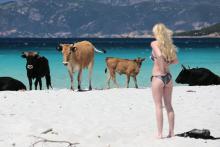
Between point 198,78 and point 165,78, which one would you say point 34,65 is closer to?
point 198,78

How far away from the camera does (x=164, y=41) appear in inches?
409

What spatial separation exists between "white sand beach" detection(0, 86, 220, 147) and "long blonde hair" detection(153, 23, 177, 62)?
4.97 ft

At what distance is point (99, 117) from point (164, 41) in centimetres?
374

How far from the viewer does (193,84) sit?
77.9 ft

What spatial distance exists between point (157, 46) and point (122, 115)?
3881 mm

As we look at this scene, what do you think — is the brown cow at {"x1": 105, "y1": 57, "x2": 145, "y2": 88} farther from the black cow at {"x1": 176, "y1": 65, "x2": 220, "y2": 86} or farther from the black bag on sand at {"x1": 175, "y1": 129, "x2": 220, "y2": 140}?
the black bag on sand at {"x1": 175, "y1": 129, "x2": 220, "y2": 140}

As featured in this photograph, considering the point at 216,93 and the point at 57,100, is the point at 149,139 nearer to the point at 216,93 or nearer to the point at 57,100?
the point at 57,100

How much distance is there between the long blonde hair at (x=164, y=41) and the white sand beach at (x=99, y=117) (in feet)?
4.97

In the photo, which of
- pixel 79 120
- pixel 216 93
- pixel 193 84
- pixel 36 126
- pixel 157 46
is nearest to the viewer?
pixel 157 46

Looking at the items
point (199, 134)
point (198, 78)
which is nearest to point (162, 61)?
point (199, 134)

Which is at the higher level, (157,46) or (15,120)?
(157,46)

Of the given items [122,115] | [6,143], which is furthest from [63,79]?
[6,143]

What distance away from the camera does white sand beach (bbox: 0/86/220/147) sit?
36.4 feet

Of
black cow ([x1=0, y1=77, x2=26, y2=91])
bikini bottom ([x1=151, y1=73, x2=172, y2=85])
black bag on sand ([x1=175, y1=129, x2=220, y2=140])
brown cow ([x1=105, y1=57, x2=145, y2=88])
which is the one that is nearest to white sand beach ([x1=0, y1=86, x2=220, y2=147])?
black bag on sand ([x1=175, y1=129, x2=220, y2=140])
